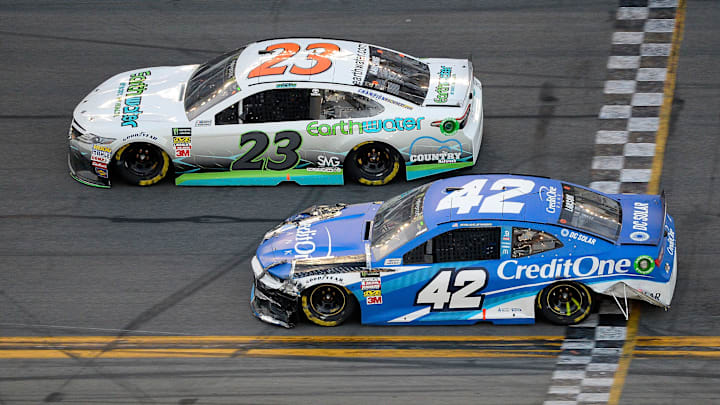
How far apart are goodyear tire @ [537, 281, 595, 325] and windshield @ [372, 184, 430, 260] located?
1331mm

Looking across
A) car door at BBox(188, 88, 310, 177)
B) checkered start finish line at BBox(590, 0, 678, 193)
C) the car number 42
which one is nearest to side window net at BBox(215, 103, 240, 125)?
car door at BBox(188, 88, 310, 177)

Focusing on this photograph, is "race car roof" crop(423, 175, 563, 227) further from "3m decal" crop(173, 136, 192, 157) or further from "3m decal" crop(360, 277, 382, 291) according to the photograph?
"3m decal" crop(173, 136, 192, 157)

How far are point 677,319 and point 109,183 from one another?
6791 millimetres

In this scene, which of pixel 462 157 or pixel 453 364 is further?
pixel 462 157

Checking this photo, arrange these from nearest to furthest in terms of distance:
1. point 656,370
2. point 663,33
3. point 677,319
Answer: point 656,370, point 677,319, point 663,33

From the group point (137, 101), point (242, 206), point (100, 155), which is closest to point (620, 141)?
point (242, 206)

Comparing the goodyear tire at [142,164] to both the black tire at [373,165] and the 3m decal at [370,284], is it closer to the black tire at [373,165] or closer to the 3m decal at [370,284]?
the black tire at [373,165]

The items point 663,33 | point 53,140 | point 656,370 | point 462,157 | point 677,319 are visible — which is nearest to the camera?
point 656,370

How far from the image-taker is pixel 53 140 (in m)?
13.2

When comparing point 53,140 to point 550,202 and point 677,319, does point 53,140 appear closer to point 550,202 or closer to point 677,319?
point 550,202

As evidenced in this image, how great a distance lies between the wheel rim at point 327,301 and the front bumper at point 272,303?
19 cm

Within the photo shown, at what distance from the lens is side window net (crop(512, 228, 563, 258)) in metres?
9.09

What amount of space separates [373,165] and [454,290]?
2.97 meters

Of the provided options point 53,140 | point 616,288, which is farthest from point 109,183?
point 616,288
